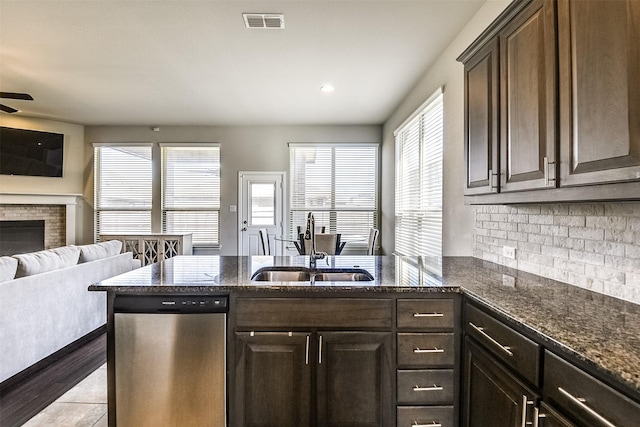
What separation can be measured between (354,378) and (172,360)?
962 millimetres

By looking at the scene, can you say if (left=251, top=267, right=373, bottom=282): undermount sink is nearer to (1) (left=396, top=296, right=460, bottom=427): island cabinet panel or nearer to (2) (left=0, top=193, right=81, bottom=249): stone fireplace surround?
(1) (left=396, top=296, right=460, bottom=427): island cabinet panel

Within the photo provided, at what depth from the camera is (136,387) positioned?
5.70 feet

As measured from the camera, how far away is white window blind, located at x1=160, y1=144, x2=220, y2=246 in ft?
21.1

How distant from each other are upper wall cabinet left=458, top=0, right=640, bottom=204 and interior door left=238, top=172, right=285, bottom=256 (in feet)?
15.4

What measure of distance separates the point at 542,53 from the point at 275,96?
3769 mm

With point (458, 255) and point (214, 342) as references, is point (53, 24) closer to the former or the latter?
point (214, 342)

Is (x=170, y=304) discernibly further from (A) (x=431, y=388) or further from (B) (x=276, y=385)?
(A) (x=431, y=388)

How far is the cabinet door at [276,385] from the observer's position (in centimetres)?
174

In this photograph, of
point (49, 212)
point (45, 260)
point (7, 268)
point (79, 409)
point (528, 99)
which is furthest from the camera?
point (49, 212)

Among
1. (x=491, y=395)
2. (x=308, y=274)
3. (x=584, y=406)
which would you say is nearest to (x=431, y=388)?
(x=491, y=395)

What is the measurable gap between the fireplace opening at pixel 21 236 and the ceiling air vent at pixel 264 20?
566 centimetres

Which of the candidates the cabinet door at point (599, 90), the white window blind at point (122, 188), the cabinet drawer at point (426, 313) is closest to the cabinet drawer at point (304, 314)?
the cabinet drawer at point (426, 313)

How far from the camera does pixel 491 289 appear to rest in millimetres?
1623

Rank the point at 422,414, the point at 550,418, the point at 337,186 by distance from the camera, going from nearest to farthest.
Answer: the point at 550,418, the point at 422,414, the point at 337,186
